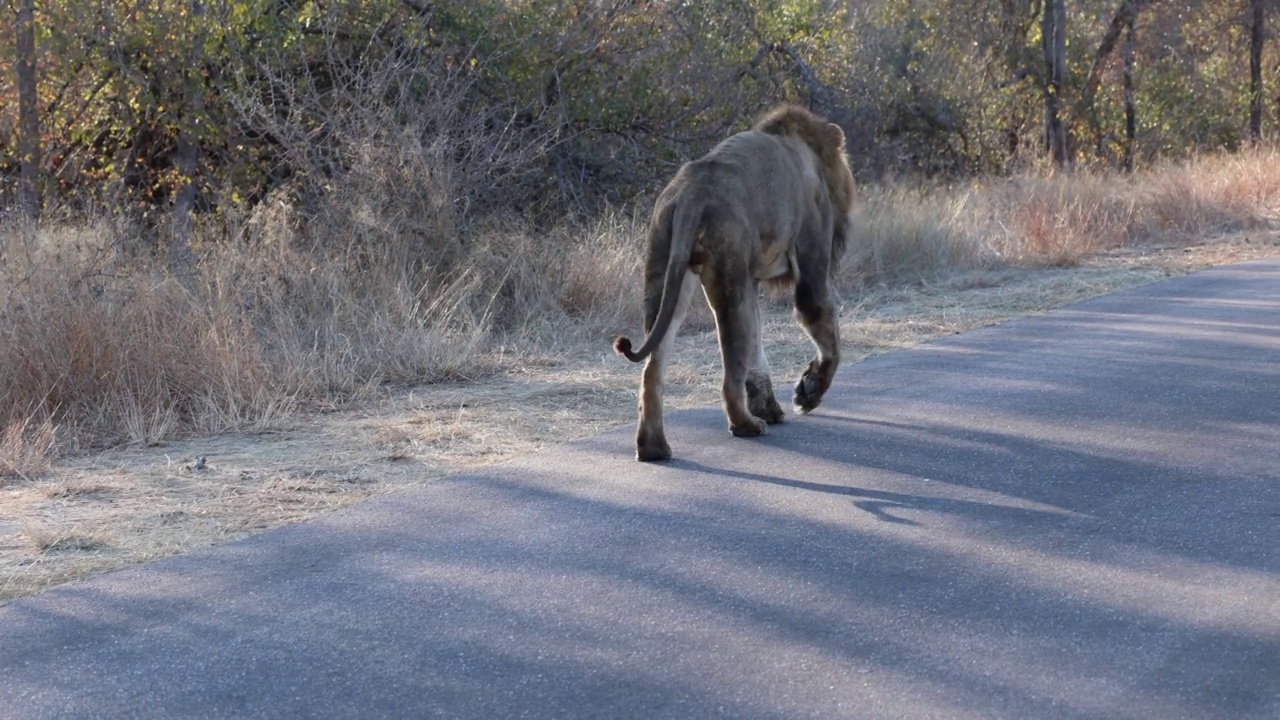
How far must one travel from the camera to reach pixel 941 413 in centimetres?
767

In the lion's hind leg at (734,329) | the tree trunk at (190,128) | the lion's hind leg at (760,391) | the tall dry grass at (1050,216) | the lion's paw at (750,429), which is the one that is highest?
the tree trunk at (190,128)

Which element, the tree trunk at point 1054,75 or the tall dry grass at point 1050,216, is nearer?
the tall dry grass at point 1050,216

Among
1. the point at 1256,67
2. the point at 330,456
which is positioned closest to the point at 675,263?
the point at 330,456

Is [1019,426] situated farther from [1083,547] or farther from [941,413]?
[1083,547]

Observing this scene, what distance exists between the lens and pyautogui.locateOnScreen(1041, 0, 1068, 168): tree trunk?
24438 millimetres

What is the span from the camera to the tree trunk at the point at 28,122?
40.1 feet

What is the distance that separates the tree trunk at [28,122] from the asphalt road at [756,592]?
23.6 ft

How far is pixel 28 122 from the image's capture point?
41.3 feet

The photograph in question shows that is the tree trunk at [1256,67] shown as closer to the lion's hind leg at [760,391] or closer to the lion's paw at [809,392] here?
the lion's paw at [809,392]

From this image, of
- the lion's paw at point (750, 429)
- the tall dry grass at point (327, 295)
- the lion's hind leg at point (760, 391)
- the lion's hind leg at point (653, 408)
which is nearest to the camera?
the lion's hind leg at point (653, 408)

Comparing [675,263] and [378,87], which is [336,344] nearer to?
[378,87]

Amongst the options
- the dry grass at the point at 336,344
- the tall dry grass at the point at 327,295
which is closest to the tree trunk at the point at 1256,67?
the tall dry grass at the point at 327,295

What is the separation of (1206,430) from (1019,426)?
2.77 feet

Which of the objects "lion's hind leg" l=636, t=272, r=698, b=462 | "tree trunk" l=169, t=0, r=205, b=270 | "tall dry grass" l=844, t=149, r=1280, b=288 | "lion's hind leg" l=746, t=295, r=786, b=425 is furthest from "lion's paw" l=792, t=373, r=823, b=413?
"tree trunk" l=169, t=0, r=205, b=270
